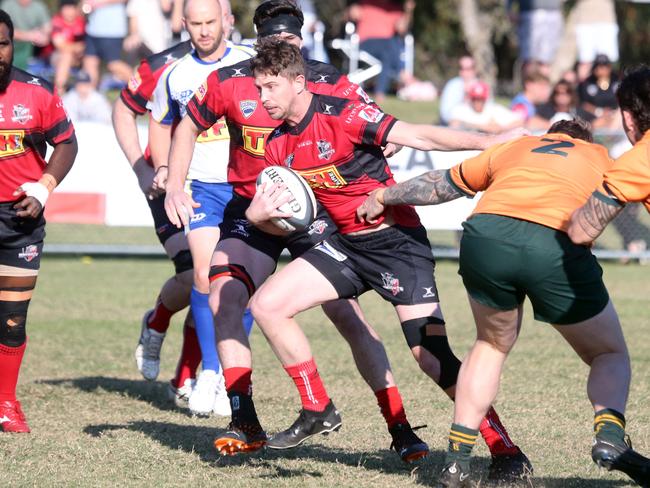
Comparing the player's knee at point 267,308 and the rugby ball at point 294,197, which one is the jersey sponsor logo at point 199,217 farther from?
the player's knee at point 267,308

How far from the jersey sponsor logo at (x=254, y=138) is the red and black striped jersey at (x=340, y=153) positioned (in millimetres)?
531

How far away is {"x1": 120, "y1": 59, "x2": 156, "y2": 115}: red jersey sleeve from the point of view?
24.4ft

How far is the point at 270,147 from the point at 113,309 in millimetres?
5440

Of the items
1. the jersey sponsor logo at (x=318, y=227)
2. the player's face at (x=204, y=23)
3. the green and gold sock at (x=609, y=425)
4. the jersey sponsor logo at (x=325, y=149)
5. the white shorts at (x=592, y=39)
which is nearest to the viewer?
the green and gold sock at (x=609, y=425)

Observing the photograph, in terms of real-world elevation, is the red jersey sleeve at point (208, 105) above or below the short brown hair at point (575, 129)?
below

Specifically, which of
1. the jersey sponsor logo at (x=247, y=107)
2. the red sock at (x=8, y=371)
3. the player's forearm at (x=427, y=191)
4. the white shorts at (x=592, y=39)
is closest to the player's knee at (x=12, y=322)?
the red sock at (x=8, y=371)

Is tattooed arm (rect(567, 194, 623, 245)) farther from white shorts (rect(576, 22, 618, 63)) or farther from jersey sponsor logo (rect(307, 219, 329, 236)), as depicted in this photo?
white shorts (rect(576, 22, 618, 63))

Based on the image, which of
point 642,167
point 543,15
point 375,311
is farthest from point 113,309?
point 543,15

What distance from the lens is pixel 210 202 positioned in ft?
23.1

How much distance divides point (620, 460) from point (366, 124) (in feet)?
6.38

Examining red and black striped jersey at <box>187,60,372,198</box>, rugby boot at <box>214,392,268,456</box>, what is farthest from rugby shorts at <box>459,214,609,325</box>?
red and black striped jersey at <box>187,60,372,198</box>

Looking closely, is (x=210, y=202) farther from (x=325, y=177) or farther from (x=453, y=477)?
(x=453, y=477)

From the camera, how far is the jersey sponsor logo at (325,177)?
5.59 metres

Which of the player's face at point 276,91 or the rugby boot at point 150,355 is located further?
the rugby boot at point 150,355
